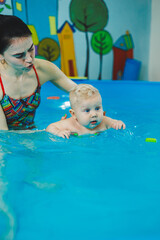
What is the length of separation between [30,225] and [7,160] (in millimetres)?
653

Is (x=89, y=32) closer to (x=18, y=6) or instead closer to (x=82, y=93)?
(x=18, y=6)

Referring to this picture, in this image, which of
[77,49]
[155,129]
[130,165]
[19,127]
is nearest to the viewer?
[130,165]

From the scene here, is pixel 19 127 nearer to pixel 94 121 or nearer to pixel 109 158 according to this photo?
pixel 94 121

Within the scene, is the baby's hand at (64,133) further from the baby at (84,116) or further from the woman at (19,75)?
the woman at (19,75)

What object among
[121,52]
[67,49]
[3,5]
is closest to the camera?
[3,5]

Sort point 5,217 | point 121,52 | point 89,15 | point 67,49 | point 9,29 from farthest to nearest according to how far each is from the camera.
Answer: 1. point 121,52
2. point 67,49
3. point 89,15
4. point 9,29
5. point 5,217

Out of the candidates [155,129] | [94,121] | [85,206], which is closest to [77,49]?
[155,129]

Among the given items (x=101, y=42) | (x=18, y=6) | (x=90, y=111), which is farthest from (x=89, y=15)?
(x=90, y=111)

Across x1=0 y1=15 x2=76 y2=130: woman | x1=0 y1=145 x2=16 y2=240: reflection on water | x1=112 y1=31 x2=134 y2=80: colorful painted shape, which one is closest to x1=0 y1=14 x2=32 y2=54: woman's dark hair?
x1=0 y1=15 x2=76 y2=130: woman

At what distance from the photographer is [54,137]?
225 cm

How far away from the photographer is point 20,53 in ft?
6.59

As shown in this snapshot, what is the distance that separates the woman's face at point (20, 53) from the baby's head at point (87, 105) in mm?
409

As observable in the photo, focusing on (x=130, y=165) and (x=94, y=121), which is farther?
(x=94, y=121)

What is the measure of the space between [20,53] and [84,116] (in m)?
0.62
